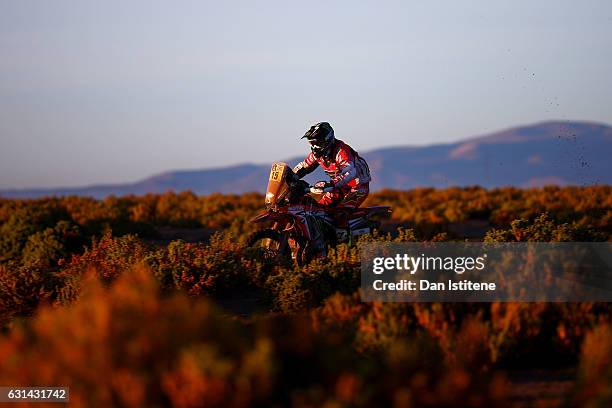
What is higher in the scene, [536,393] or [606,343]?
[606,343]

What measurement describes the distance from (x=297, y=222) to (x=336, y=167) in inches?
A: 44.3

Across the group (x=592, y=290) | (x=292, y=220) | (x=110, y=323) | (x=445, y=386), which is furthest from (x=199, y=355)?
(x=292, y=220)

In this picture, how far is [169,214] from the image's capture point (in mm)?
27312

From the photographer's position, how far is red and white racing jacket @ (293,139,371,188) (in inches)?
493

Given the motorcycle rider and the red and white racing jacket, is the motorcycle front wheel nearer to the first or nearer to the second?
the motorcycle rider

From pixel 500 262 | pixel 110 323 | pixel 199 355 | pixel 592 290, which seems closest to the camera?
pixel 199 355

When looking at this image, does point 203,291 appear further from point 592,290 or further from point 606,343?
point 606,343

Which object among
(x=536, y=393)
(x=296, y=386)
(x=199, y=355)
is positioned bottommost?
(x=536, y=393)

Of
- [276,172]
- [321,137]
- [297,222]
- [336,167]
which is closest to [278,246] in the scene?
[297,222]

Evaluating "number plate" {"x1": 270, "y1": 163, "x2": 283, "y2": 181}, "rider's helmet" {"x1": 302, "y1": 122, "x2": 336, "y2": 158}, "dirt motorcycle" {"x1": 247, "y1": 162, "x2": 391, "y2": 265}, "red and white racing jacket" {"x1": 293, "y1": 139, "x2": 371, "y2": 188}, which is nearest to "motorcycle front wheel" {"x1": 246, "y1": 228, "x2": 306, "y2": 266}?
"dirt motorcycle" {"x1": 247, "y1": 162, "x2": 391, "y2": 265}

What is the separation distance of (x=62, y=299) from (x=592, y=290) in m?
6.31

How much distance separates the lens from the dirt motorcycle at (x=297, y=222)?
12.0 meters

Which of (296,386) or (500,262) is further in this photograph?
(500,262)

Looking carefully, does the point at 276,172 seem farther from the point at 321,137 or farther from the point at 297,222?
the point at 321,137
